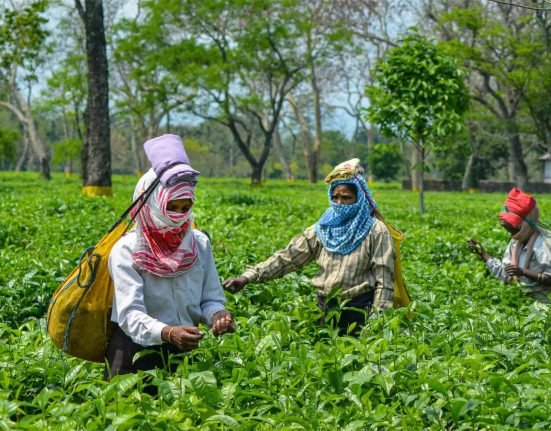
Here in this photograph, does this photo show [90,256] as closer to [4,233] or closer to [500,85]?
[4,233]

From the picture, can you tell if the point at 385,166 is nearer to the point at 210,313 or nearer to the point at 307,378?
the point at 210,313

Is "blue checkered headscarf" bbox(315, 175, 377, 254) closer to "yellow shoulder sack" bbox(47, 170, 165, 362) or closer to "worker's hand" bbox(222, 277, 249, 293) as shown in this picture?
"worker's hand" bbox(222, 277, 249, 293)

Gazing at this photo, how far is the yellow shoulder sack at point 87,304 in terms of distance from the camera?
3.45 meters

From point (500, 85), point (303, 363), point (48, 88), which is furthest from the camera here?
point (48, 88)

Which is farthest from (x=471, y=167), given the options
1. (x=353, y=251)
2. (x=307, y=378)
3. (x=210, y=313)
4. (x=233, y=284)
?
(x=307, y=378)

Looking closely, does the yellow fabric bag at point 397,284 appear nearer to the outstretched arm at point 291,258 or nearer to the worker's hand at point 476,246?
the outstretched arm at point 291,258

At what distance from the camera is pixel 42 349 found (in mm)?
3816

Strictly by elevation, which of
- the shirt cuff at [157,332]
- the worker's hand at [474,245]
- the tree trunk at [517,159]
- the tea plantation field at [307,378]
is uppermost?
the tree trunk at [517,159]

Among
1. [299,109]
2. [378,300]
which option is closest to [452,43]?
[299,109]

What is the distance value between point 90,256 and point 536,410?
76.0 inches

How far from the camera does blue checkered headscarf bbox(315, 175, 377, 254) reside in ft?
15.4

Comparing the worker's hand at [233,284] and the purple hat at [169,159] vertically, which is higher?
the purple hat at [169,159]

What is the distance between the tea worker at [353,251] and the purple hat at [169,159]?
1348 millimetres

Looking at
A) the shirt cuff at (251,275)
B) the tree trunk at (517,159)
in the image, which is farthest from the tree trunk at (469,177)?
the shirt cuff at (251,275)
